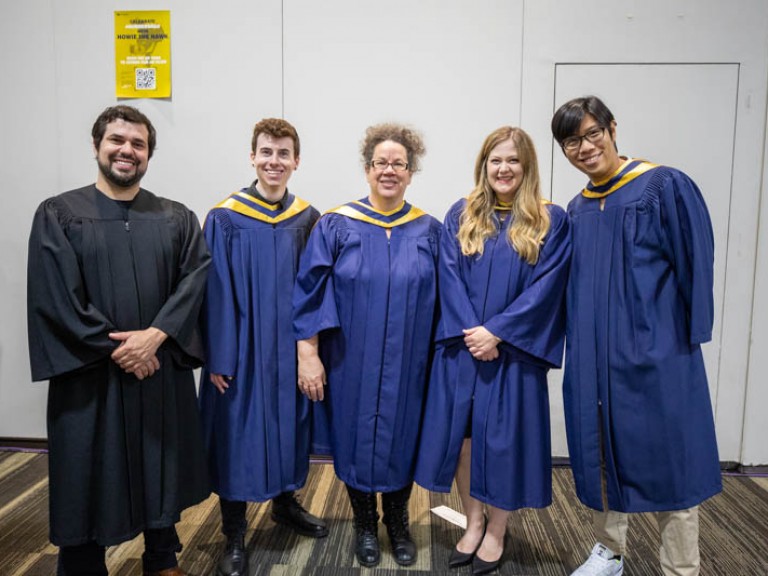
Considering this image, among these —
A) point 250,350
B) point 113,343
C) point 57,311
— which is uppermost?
point 57,311

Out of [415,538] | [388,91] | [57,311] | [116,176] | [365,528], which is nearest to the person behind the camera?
[57,311]

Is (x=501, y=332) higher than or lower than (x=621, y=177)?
lower

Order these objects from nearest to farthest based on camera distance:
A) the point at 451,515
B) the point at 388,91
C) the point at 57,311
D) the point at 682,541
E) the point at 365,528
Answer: the point at 57,311
the point at 682,541
the point at 365,528
the point at 451,515
the point at 388,91

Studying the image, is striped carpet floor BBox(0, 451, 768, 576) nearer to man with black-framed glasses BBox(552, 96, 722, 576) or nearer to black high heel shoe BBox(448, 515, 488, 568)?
black high heel shoe BBox(448, 515, 488, 568)

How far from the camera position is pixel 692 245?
1681mm

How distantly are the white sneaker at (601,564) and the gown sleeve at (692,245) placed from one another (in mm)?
897

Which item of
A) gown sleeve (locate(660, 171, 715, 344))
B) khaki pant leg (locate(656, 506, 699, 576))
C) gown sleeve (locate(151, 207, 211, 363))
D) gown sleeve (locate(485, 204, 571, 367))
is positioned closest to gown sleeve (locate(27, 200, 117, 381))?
gown sleeve (locate(151, 207, 211, 363))

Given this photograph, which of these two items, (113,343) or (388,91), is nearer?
(113,343)

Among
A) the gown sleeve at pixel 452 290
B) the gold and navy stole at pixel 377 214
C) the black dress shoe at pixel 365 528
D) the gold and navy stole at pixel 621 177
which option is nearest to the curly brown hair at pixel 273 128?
the gold and navy stole at pixel 377 214

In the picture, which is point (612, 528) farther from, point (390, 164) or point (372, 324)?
point (390, 164)

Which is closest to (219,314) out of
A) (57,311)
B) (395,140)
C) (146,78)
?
→ (57,311)

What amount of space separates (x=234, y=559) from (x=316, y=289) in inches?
44.0

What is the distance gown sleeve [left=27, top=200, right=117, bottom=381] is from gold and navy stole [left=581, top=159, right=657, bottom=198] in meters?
1.72

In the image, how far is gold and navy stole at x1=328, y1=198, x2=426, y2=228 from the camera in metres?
2.03
